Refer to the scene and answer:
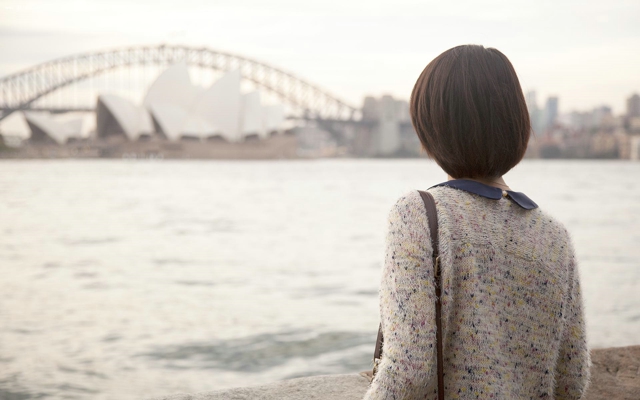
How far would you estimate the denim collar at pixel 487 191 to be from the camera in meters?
0.82

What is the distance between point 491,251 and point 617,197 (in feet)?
73.6

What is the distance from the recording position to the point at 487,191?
2.70 feet

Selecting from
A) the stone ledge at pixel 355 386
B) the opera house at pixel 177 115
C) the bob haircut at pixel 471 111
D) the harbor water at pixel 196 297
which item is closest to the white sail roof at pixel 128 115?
the opera house at pixel 177 115

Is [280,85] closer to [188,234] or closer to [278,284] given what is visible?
[188,234]

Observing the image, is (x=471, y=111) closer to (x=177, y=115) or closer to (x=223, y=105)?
(x=223, y=105)

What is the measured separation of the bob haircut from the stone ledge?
2.76 ft

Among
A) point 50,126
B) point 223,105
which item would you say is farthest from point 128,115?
point 223,105

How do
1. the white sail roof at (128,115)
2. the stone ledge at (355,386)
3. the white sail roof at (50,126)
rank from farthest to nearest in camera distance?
the white sail roof at (50,126)
the white sail roof at (128,115)
the stone ledge at (355,386)

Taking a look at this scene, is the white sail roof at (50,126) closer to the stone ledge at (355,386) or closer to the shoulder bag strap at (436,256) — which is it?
the stone ledge at (355,386)

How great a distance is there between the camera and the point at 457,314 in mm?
814

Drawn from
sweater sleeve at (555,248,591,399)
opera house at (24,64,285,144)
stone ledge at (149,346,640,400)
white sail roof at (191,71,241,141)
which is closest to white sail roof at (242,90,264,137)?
opera house at (24,64,285,144)

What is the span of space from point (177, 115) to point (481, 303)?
48.0 metres

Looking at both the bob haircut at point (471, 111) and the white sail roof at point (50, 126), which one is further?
the white sail roof at point (50, 126)

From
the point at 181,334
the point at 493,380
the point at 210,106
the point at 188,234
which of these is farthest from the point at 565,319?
the point at 210,106
